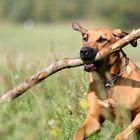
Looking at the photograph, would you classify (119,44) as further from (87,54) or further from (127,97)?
(127,97)

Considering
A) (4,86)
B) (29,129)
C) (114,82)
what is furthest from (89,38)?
(29,129)

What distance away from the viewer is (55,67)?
8031 mm

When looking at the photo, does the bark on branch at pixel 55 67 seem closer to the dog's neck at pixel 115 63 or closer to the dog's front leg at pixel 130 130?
the dog's neck at pixel 115 63

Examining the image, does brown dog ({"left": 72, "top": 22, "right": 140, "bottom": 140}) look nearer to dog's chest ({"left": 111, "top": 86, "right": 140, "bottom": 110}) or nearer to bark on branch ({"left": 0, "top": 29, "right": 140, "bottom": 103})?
dog's chest ({"left": 111, "top": 86, "right": 140, "bottom": 110})

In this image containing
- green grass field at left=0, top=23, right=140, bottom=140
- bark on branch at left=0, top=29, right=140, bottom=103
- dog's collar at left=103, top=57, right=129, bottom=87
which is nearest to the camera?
green grass field at left=0, top=23, right=140, bottom=140

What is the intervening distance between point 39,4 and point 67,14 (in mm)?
3029

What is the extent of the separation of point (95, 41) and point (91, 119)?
92cm

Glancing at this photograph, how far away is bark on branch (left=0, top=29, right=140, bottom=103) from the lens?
25.8 ft

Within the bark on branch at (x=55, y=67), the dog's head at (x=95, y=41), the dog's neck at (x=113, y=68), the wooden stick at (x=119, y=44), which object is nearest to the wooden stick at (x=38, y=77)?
the bark on branch at (x=55, y=67)

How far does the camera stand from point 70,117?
334 inches

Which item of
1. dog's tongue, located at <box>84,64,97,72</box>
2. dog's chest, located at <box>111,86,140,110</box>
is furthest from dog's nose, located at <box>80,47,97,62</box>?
dog's chest, located at <box>111,86,140,110</box>

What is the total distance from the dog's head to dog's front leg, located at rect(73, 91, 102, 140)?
0.36 meters

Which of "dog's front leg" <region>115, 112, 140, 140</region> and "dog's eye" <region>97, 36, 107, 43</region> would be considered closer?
"dog's front leg" <region>115, 112, 140, 140</region>

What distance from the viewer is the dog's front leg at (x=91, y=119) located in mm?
7887
